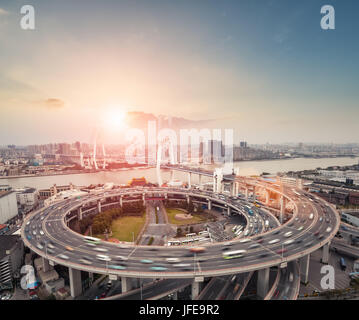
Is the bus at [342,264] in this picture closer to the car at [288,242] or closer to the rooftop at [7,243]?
the car at [288,242]

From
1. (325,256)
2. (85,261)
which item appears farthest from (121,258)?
(325,256)

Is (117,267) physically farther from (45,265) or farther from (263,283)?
(263,283)

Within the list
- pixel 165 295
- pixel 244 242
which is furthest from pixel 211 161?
pixel 165 295

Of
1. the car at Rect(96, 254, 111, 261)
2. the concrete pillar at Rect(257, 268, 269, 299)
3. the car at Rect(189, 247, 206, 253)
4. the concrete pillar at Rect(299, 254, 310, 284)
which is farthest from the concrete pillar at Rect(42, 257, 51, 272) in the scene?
the concrete pillar at Rect(299, 254, 310, 284)

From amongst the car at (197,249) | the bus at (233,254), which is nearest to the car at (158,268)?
the car at (197,249)

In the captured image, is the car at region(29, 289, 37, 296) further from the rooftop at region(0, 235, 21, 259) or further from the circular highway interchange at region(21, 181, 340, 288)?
the rooftop at region(0, 235, 21, 259)

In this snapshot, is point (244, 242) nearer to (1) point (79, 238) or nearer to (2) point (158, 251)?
Answer: (2) point (158, 251)
